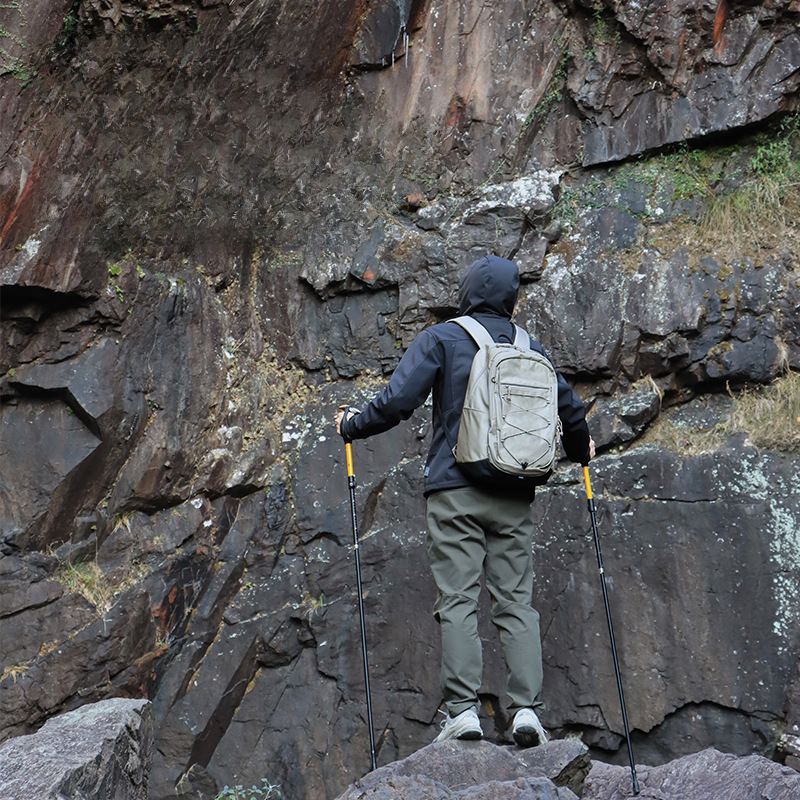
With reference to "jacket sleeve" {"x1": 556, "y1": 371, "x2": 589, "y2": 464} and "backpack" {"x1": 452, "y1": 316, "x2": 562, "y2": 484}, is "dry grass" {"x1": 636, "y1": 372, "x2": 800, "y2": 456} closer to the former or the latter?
"jacket sleeve" {"x1": 556, "y1": 371, "x2": 589, "y2": 464}

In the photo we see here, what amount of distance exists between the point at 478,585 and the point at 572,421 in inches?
44.6

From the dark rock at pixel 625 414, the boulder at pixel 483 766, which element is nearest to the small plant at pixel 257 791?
the boulder at pixel 483 766

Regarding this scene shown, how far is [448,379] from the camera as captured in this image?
4797 millimetres

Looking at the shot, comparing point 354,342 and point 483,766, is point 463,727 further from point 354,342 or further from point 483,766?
point 354,342

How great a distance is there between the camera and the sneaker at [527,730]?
4.16 meters

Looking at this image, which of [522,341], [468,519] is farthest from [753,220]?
[468,519]

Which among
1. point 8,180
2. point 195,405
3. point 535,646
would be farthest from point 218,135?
point 535,646

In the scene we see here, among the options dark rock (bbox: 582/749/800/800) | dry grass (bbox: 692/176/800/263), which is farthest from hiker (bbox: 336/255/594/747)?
dry grass (bbox: 692/176/800/263)

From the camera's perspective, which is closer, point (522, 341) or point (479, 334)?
point (479, 334)

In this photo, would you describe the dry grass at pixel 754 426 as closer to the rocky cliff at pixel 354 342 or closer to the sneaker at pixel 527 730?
the rocky cliff at pixel 354 342

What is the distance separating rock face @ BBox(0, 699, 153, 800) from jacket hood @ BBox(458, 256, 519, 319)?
2692 mm

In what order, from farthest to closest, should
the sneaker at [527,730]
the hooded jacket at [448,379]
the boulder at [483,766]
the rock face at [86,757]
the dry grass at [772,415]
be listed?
the dry grass at [772,415], the hooded jacket at [448,379], the sneaker at [527,730], the boulder at [483,766], the rock face at [86,757]

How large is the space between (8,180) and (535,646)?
483 centimetres

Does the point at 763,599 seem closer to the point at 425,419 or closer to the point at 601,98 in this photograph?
the point at 425,419
